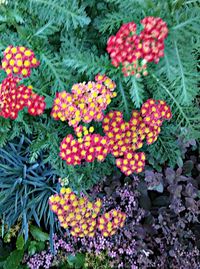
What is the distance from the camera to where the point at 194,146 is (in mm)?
1934

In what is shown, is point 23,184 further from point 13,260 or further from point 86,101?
A: point 86,101

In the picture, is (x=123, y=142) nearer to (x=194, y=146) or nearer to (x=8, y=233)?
(x=194, y=146)

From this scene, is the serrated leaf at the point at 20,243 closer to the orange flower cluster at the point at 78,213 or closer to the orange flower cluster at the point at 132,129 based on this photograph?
the orange flower cluster at the point at 78,213

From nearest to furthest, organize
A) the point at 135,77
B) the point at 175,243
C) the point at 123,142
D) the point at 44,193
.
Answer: the point at 135,77 → the point at 123,142 → the point at 175,243 → the point at 44,193

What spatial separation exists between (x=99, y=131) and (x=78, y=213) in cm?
36

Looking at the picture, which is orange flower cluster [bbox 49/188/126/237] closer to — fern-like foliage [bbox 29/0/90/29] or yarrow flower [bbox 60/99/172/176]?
yarrow flower [bbox 60/99/172/176]

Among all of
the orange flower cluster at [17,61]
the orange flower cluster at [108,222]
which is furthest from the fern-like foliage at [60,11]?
the orange flower cluster at [108,222]

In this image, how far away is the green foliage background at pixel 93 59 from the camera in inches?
53.5

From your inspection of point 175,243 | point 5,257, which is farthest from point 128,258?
point 5,257

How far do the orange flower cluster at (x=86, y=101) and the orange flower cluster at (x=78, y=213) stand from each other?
335mm

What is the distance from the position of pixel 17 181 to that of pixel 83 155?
0.58 meters

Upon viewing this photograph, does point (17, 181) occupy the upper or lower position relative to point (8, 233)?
upper

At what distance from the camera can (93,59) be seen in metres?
1.42

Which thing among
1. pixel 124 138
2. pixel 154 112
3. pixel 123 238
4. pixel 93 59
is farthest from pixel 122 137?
pixel 123 238
